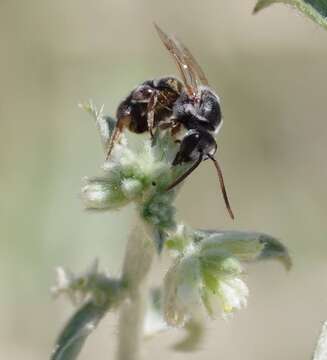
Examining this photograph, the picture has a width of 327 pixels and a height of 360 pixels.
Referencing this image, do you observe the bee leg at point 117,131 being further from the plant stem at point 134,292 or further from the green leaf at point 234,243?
the green leaf at point 234,243

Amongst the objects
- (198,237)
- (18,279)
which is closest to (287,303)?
(18,279)

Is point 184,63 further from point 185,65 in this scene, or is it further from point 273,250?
point 273,250

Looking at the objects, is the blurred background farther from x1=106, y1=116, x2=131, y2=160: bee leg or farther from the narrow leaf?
the narrow leaf

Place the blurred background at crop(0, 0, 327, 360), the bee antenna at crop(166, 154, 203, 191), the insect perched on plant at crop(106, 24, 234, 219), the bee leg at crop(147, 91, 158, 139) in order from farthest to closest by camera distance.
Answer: the blurred background at crop(0, 0, 327, 360) → the bee leg at crop(147, 91, 158, 139) → the insect perched on plant at crop(106, 24, 234, 219) → the bee antenna at crop(166, 154, 203, 191)

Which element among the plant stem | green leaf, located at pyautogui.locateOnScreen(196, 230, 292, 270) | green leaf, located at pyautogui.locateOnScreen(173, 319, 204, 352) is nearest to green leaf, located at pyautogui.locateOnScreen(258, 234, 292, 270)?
green leaf, located at pyautogui.locateOnScreen(196, 230, 292, 270)

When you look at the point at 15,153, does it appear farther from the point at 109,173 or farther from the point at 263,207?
the point at 109,173
